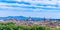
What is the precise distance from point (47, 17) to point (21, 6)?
A: 676 mm

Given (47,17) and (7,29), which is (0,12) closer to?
(7,29)

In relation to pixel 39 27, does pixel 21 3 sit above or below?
above

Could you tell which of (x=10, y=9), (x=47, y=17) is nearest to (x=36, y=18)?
(x=47, y=17)

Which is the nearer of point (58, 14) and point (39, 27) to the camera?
point (39, 27)

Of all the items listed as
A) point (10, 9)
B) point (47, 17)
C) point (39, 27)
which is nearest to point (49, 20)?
point (47, 17)

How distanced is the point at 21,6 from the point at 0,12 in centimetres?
52

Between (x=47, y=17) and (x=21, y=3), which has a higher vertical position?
(x=21, y=3)

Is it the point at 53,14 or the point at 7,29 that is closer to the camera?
the point at 7,29

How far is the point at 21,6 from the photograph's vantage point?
5234mm

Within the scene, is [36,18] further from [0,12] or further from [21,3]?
[0,12]

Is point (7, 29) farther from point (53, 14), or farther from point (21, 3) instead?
point (53, 14)

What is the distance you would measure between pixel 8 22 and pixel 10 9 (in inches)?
13.0

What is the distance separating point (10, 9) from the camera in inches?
206

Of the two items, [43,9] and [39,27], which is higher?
[43,9]
